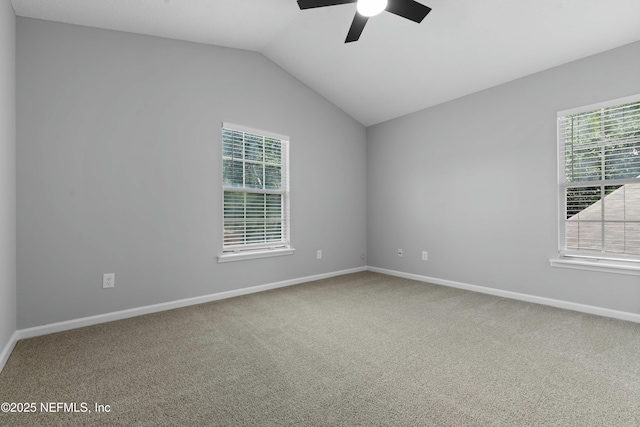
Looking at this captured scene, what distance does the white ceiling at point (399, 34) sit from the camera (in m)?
2.58

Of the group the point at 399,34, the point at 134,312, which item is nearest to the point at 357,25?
the point at 399,34

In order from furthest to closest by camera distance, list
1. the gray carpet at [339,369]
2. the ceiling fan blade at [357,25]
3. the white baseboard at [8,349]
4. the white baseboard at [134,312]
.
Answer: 1. the white baseboard at [134,312]
2. the ceiling fan blade at [357,25]
3. the white baseboard at [8,349]
4. the gray carpet at [339,369]

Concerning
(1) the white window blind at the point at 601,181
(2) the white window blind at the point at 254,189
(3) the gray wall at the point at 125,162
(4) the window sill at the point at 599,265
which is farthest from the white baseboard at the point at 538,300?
(2) the white window blind at the point at 254,189

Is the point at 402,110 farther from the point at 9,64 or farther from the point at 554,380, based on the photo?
the point at 9,64

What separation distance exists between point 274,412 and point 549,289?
10.4 ft

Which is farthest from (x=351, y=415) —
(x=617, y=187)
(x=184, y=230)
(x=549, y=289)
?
(x=617, y=187)

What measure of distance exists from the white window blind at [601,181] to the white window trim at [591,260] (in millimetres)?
11

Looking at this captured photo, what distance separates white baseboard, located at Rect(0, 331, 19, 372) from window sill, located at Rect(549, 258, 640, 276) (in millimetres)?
4716

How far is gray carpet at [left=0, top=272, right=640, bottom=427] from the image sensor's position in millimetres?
1517

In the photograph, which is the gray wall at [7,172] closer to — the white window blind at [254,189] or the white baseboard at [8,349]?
the white baseboard at [8,349]

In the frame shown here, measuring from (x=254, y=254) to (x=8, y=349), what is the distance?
2200mm

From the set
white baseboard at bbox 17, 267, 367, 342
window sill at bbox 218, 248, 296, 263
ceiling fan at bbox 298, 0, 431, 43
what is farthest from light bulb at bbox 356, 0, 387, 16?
white baseboard at bbox 17, 267, 367, 342

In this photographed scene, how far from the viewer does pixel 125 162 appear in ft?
9.66

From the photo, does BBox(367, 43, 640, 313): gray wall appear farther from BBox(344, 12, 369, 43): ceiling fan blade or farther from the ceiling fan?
BBox(344, 12, 369, 43): ceiling fan blade
